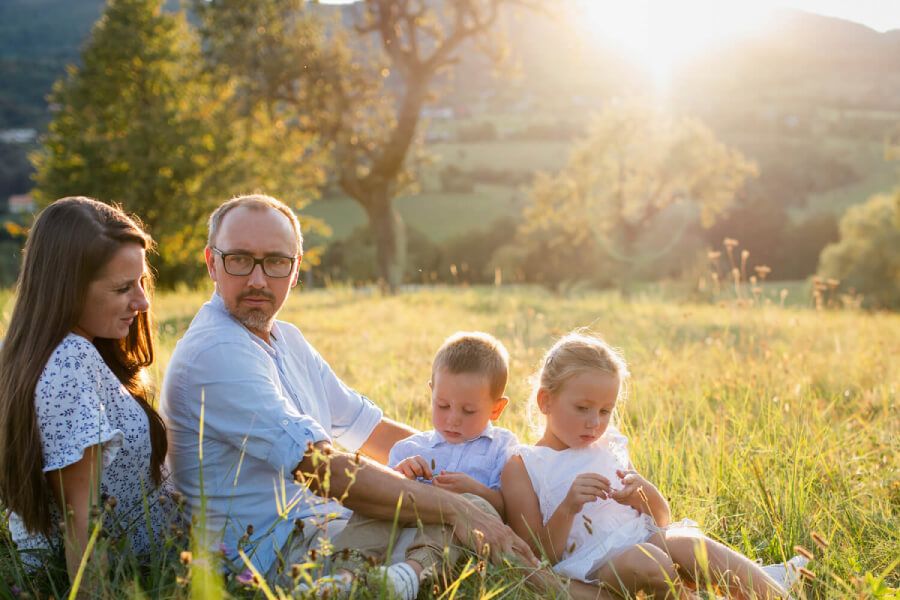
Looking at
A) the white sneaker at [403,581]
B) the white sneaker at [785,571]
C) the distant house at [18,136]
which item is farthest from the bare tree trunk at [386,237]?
the distant house at [18,136]

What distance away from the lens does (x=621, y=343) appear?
27.2 feet

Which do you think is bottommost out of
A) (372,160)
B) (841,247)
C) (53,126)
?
(841,247)

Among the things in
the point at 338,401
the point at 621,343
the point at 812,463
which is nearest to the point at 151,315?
the point at 338,401

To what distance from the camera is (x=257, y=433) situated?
2.79 m

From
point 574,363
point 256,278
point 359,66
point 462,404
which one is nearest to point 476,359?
point 462,404

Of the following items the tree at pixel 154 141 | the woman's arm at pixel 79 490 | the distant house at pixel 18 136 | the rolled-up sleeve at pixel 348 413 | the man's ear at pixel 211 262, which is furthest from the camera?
the distant house at pixel 18 136

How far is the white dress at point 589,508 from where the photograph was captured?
3115 mm

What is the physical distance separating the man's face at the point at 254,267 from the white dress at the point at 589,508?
1.44m

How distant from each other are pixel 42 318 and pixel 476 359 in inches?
74.7

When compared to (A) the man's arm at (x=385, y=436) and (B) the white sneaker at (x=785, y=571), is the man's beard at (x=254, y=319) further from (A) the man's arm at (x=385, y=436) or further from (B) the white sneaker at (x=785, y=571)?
(B) the white sneaker at (x=785, y=571)

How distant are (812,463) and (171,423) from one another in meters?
3.48

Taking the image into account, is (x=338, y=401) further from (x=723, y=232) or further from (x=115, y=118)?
(x=723, y=232)

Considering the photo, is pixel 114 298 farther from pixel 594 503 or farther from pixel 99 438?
pixel 594 503

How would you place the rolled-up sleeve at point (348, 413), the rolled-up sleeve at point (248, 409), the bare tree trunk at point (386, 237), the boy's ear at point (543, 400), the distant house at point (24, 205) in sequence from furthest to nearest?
the distant house at point (24, 205)
the bare tree trunk at point (386, 237)
the rolled-up sleeve at point (348, 413)
the boy's ear at point (543, 400)
the rolled-up sleeve at point (248, 409)
